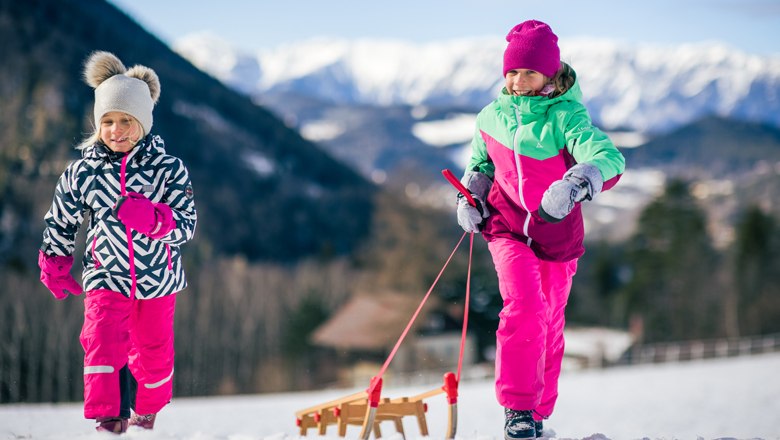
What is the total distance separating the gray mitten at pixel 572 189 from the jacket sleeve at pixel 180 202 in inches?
63.4

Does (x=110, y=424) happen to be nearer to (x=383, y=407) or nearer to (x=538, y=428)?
(x=383, y=407)

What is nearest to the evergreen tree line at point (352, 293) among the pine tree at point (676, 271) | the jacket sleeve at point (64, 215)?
the pine tree at point (676, 271)

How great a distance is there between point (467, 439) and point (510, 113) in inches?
58.7

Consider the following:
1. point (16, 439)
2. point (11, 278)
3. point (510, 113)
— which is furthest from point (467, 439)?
point (11, 278)

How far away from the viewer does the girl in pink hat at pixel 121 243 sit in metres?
3.49

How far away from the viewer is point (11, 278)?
43594 millimetres

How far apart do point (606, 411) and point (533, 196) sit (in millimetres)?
11536

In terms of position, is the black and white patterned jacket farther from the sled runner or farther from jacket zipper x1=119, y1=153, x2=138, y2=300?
the sled runner

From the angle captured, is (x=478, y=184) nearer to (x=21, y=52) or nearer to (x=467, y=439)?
(x=467, y=439)

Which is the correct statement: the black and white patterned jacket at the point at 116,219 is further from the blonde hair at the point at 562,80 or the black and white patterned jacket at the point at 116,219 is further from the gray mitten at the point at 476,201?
the blonde hair at the point at 562,80

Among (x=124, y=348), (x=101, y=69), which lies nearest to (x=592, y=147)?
(x=124, y=348)

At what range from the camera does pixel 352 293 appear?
46938 mm

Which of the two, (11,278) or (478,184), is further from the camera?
(11,278)

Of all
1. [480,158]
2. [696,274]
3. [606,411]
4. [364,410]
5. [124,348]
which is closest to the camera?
[124,348]
